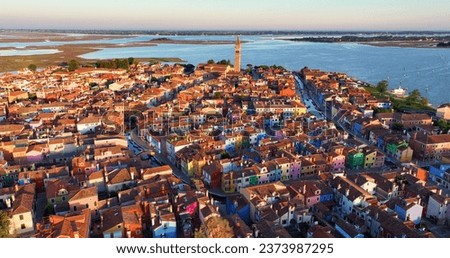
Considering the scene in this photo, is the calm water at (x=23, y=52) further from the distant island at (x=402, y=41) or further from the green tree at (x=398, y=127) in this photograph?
the distant island at (x=402, y=41)

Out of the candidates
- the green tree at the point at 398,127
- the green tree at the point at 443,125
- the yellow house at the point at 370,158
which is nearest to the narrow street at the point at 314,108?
the yellow house at the point at 370,158

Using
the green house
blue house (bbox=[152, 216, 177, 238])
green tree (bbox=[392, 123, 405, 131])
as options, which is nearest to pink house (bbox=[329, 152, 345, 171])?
the green house

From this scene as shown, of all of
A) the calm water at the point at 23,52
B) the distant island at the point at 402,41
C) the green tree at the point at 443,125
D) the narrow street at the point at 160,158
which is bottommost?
the narrow street at the point at 160,158

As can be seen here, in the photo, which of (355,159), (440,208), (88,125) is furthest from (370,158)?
(88,125)

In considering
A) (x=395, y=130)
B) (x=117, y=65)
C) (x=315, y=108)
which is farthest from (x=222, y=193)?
(x=117, y=65)

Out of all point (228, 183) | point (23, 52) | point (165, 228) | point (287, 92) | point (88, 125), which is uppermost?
point (23, 52)

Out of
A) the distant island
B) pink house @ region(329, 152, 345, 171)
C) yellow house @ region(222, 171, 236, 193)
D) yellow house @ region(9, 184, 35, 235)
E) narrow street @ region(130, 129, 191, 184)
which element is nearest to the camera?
yellow house @ region(9, 184, 35, 235)

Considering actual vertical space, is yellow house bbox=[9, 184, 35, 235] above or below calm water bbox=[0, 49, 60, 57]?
below

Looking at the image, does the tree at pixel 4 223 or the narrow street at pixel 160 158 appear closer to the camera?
the tree at pixel 4 223

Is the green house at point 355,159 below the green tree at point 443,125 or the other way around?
below

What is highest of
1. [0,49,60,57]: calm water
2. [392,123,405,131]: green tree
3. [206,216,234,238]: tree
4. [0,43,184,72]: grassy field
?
[0,49,60,57]: calm water

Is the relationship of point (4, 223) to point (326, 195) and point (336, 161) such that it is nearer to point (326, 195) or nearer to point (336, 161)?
point (326, 195)

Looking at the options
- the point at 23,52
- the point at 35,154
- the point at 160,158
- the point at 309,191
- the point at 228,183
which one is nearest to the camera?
the point at 309,191

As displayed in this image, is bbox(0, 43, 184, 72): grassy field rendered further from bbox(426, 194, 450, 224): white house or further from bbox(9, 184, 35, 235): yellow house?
bbox(426, 194, 450, 224): white house
